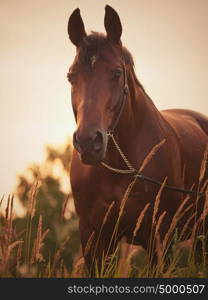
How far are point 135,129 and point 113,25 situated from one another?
3.32ft

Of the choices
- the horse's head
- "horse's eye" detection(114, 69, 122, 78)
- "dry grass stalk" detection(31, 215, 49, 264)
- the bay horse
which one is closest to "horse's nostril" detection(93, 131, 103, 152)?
the horse's head

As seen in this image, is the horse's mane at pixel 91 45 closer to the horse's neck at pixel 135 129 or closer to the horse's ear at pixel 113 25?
the horse's ear at pixel 113 25

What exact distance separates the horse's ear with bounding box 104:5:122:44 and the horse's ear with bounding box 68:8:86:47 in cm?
25

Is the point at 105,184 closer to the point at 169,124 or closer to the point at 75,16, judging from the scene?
the point at 169,124

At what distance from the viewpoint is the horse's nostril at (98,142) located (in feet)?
12.3

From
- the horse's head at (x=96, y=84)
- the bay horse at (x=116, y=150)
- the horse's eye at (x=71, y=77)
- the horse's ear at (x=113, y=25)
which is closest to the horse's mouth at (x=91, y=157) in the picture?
the horse's head at (x=96, y=84)

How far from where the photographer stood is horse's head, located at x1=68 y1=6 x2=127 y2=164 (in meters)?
3.78

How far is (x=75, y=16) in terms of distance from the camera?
4.65m

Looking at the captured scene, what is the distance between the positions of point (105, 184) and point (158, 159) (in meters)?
0.59

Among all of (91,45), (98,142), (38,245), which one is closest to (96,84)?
(91,45)

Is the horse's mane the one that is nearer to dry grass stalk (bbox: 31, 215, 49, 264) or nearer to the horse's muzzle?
the horse's muzzle

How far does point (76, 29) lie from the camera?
4656 millimetres

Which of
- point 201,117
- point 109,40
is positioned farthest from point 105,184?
point 201,117

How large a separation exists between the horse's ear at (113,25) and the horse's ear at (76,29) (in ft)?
0.82
